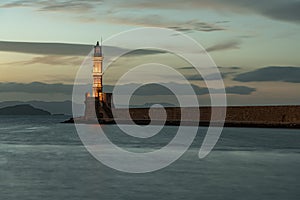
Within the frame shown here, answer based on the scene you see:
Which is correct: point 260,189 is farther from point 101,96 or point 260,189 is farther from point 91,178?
point 101,96

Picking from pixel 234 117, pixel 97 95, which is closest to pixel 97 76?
pixel 97 95

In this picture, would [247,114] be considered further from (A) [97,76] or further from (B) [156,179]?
(B) [156,179]

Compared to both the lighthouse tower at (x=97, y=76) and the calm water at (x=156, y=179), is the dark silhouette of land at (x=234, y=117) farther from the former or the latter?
the calm water at (x=156, y=179)

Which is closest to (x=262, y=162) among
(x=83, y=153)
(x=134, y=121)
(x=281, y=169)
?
(x=281, y=169)

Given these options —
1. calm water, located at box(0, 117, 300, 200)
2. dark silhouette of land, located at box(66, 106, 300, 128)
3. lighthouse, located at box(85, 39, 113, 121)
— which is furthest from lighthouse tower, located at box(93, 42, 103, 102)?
calm water, located at box(0, 117, 300, 200)

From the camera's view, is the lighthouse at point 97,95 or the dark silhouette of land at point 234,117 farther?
the lighthouse at point 97,95

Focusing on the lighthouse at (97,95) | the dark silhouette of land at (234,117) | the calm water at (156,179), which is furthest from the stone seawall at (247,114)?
the calm water at (156,179)

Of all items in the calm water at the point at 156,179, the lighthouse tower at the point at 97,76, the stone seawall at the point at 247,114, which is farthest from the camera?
the lighthouse tower at the point at 97,76

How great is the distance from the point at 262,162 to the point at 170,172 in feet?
18.5

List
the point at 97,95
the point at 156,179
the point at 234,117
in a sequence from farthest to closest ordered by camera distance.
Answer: the point at 234,117, the point at 97,95, the point at 156,179

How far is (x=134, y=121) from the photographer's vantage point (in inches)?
3174

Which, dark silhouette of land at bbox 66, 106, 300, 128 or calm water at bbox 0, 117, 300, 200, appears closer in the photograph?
calm water at bbox 0, 117, 300, 200

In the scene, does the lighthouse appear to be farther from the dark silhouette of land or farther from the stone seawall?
the stone seawall

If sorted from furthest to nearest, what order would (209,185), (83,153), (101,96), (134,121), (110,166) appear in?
(134,121), (101,96), (83,153), (110,166), (209,185)
